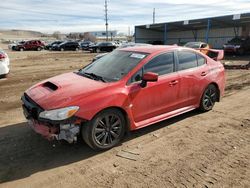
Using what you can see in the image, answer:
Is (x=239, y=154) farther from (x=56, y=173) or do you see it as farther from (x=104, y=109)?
(x=56, y=173)

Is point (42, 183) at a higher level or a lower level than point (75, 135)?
lower

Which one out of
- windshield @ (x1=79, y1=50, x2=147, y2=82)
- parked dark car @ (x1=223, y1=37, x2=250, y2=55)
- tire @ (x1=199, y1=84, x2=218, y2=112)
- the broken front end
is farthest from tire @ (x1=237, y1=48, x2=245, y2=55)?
the broken front end

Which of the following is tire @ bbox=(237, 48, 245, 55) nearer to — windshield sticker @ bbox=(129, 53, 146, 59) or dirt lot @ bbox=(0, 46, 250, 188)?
dirt lot @ bbox=(0, 46, 250, 188)

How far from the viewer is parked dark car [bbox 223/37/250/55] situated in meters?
25.7

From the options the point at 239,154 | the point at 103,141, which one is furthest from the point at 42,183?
the point at 239,154

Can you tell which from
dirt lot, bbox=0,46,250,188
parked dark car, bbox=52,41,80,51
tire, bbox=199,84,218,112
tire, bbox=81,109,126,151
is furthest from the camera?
parked dark car, bbox=52,41,80,51

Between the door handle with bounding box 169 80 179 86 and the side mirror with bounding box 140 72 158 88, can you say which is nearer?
the side mirror with bounding box 140 72 158 88

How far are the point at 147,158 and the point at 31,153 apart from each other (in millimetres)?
1890

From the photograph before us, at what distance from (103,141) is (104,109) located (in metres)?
0.56

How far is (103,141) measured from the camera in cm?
414

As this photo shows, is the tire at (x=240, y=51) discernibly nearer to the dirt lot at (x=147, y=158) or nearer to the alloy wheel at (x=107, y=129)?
the dirt lot at (x=147, y=158)

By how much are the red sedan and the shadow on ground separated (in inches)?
13.5

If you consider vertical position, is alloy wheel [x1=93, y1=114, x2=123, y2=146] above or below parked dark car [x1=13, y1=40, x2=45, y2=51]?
below

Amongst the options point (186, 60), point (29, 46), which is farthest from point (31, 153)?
point (29, 46)
